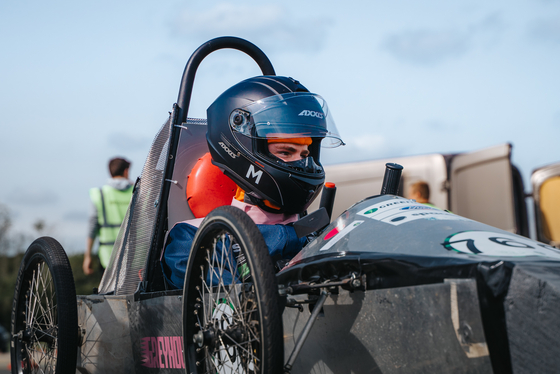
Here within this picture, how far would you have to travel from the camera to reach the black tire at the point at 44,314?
261 centimetres

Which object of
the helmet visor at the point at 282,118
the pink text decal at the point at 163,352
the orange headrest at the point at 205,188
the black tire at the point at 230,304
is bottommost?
the pink text decal at the point at 163,352

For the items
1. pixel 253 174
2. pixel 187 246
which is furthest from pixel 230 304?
pixel 253 174

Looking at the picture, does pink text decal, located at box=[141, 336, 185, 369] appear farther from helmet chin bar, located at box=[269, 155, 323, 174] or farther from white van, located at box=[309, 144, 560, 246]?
white van, located at box=[309, 144, 560, 246]

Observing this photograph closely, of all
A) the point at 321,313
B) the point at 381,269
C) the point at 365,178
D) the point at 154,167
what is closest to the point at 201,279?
the point at 321,313

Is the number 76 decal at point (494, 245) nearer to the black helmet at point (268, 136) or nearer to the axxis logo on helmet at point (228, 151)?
the black helmet at point (268, 136)

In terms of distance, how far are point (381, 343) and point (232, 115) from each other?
148 cm

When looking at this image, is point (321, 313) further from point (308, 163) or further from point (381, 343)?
point (308, 163)

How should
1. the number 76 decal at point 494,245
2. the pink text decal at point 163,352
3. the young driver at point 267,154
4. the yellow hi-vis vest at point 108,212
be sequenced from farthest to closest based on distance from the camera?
the yellow hi-vis vest at point 108,212 → the young driver at point 267,154 → the pink text decal at point 163,352 → the number 76 decal at point 494,245

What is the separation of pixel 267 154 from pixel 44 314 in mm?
1543

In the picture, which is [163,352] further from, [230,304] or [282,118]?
[282,118]

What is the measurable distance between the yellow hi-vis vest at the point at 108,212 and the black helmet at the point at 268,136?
285 centimetres

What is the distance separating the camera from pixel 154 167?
302 cm

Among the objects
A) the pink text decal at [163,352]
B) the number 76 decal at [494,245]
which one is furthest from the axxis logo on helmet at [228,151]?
the number 76 decal at [494,245]

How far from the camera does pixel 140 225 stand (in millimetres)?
2971
